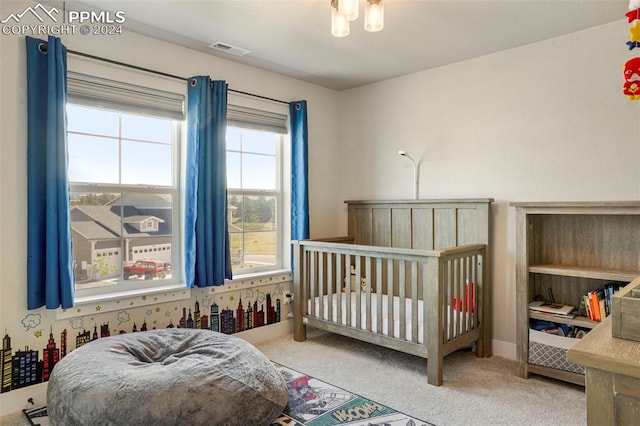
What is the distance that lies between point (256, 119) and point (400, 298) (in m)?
1.90

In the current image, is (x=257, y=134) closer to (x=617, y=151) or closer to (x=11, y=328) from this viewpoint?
(x=11, y=328)

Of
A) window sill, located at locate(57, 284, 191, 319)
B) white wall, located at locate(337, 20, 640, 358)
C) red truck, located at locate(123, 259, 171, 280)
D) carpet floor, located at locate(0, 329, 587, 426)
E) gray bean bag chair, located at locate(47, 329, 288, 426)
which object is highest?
white wall, located at locate(337, 20, 640, 358)

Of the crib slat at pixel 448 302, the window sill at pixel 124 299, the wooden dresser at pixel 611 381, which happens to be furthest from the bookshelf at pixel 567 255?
the window sill at pixel 124 299

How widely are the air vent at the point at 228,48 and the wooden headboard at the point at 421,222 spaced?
1720 millimetres

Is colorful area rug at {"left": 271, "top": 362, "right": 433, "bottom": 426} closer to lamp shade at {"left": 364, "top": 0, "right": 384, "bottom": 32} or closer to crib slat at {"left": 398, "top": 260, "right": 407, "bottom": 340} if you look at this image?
crib slat at {"left": 398, "top": 260, "right": 407, "bottom": 340}

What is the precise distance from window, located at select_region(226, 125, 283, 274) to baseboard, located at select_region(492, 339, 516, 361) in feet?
6.40

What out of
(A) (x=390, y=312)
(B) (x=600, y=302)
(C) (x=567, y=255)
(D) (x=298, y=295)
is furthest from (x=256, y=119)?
(B) (x=600, y=302)

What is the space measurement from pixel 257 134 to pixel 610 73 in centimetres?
265

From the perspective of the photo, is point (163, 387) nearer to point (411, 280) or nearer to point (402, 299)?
point (402, 299)

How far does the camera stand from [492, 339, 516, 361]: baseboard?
306 cm

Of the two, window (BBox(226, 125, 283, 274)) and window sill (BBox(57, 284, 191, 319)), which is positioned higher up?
window (BBox(226, 125, 283, 274))

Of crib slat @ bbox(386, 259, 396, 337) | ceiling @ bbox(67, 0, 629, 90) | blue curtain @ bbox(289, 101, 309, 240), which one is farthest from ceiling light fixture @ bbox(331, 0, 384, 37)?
blue curtain @ bbox(289, 101, 309, 240)

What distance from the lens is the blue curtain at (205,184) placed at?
295 cm

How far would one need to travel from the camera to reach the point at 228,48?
3.04 m
